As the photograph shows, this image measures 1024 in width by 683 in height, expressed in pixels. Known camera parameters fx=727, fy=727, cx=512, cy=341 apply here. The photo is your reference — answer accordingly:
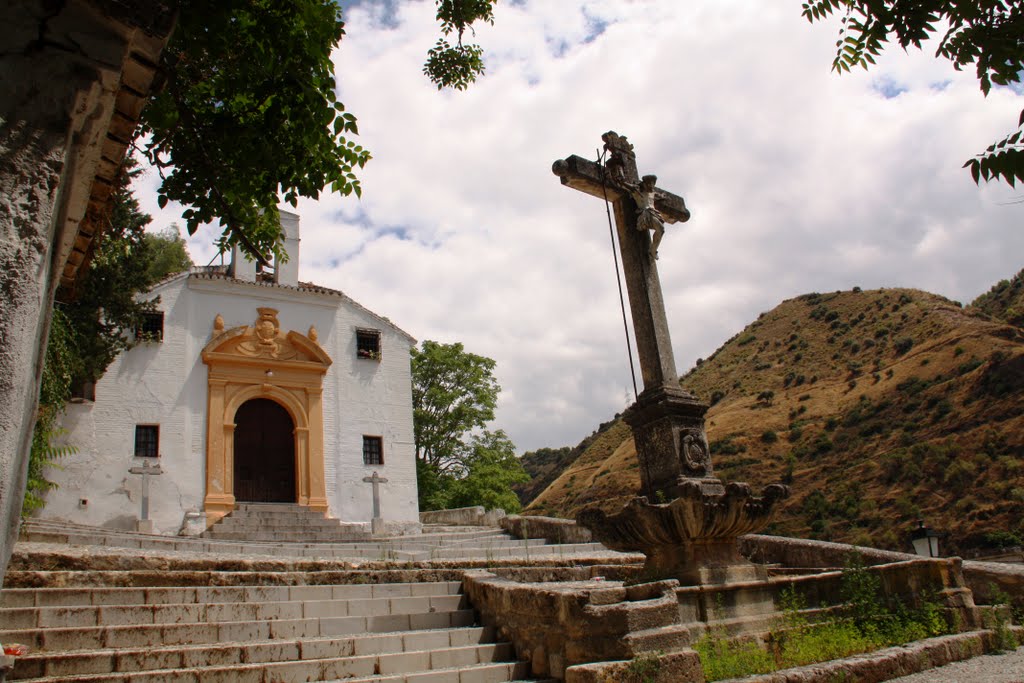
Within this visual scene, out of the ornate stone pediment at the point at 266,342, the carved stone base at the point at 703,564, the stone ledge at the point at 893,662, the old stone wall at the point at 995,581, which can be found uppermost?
the ornate stone pediment at the point at 266,342

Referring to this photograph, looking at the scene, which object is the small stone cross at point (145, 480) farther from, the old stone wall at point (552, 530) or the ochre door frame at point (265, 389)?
the old stone wall at point (552, 530)

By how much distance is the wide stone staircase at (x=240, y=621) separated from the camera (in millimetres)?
4574

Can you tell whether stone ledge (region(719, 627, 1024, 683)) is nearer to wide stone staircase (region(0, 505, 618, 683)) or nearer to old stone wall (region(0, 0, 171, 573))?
wide stone staircase (region(0, 505, 618, 683))

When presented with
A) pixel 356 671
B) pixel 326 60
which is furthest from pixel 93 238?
pixel 356 671

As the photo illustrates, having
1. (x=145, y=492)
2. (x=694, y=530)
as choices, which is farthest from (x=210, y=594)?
(x=145, y=492)

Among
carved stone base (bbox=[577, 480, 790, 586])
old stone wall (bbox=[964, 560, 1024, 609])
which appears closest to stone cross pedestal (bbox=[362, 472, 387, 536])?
carved stone base (bbox=[577, 480, 790, 586])

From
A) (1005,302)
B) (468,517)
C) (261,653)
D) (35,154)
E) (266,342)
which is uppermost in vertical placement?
(1005,302)

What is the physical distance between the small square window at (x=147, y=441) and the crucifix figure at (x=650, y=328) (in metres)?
12.9

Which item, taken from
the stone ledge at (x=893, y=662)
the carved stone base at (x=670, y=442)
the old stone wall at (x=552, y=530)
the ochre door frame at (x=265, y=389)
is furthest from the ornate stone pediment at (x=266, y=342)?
the stone ledge at (x=893, y=662)

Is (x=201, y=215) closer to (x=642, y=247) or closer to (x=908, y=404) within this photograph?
(x=642, y=247)

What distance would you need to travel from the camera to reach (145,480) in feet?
53.1

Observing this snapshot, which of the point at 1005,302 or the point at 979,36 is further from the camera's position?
the point at 1005,302

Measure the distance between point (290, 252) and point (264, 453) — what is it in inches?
228

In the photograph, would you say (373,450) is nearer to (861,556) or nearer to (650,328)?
(650,328)
